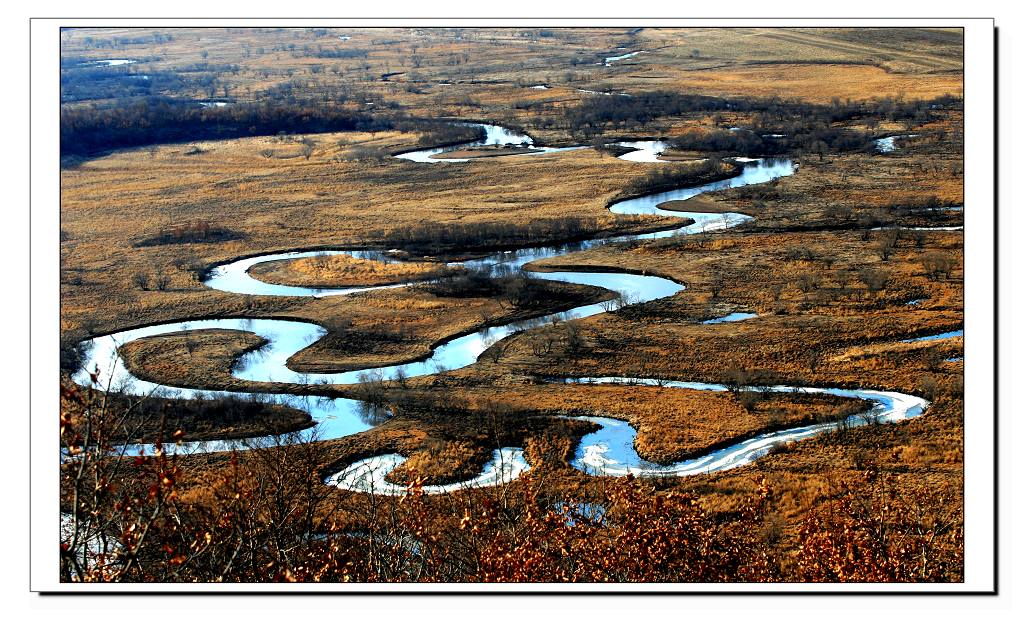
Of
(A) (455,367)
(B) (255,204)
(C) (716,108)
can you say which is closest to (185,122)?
(B) (255,204)

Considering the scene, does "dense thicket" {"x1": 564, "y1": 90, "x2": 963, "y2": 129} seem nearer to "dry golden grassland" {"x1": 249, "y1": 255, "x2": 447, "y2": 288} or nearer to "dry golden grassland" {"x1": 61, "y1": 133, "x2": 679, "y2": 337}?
"dry golden grassland" {"x1": 61, "y1": 133, "x2": 679, "y2": 337}

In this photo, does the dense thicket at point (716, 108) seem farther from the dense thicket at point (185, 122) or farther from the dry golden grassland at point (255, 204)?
the dense thicket at point (185, 122)

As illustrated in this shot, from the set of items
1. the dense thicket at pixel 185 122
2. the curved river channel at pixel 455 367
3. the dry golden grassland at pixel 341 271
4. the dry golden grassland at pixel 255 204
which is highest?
the dense thicket at pixel 185 122

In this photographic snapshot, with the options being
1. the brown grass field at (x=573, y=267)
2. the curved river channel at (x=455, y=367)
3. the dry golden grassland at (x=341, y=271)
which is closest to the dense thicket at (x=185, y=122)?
the brown grass field at (x=573, y=267)
